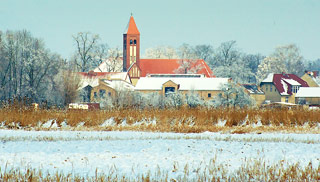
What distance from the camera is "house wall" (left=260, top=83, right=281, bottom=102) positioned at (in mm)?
84750

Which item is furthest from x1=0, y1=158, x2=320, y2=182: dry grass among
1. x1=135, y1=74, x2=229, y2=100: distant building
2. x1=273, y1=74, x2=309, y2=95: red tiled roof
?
x1=273, y1=74, x2=309, y2=95: red tiled roof

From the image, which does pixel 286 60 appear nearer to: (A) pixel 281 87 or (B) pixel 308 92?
(A) pixel 281 87

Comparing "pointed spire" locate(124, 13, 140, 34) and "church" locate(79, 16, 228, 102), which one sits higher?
"pointed spire" locate(124, 13, 140, 34)

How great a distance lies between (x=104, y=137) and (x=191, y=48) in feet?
332

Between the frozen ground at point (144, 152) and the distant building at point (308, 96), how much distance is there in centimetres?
6405

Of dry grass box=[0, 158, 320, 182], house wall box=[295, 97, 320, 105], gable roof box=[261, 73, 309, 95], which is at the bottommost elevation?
dry grass box=[0, 158, 320, 182]

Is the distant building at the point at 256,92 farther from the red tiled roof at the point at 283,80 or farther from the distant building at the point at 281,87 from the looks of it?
the red tiled roof at the point at 283,80

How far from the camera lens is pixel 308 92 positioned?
262ft

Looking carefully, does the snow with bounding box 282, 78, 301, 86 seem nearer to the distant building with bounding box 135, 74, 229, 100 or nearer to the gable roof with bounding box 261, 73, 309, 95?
the gable roof with bounding box 261, 73, 309, 95

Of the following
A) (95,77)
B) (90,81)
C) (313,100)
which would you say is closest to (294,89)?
(313,100)

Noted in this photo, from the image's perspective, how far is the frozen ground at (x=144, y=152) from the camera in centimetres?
1034

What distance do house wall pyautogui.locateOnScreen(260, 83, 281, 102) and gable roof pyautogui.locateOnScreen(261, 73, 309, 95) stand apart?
2.48 ft

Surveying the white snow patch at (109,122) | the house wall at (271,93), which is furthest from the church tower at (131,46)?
the white snow patch at (109,122)

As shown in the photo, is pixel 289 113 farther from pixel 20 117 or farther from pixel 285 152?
pixel 20 117
